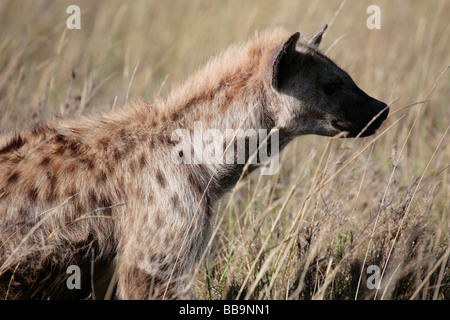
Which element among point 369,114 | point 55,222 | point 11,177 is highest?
point 369,114

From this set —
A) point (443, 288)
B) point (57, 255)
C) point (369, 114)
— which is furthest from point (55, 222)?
point (443, 288)

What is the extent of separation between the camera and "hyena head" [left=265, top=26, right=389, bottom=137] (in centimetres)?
346

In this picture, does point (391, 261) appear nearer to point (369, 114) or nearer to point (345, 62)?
point (369, 114)

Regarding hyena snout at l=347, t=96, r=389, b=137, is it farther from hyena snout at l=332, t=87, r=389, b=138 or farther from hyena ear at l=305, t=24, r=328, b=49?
hyena ear at l=305, t=24, r=328, b=49

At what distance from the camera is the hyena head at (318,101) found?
3.46m

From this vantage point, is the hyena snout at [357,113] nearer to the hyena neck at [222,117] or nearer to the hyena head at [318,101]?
the hyena head at [318,101]

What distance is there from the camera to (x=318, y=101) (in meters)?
3.51
